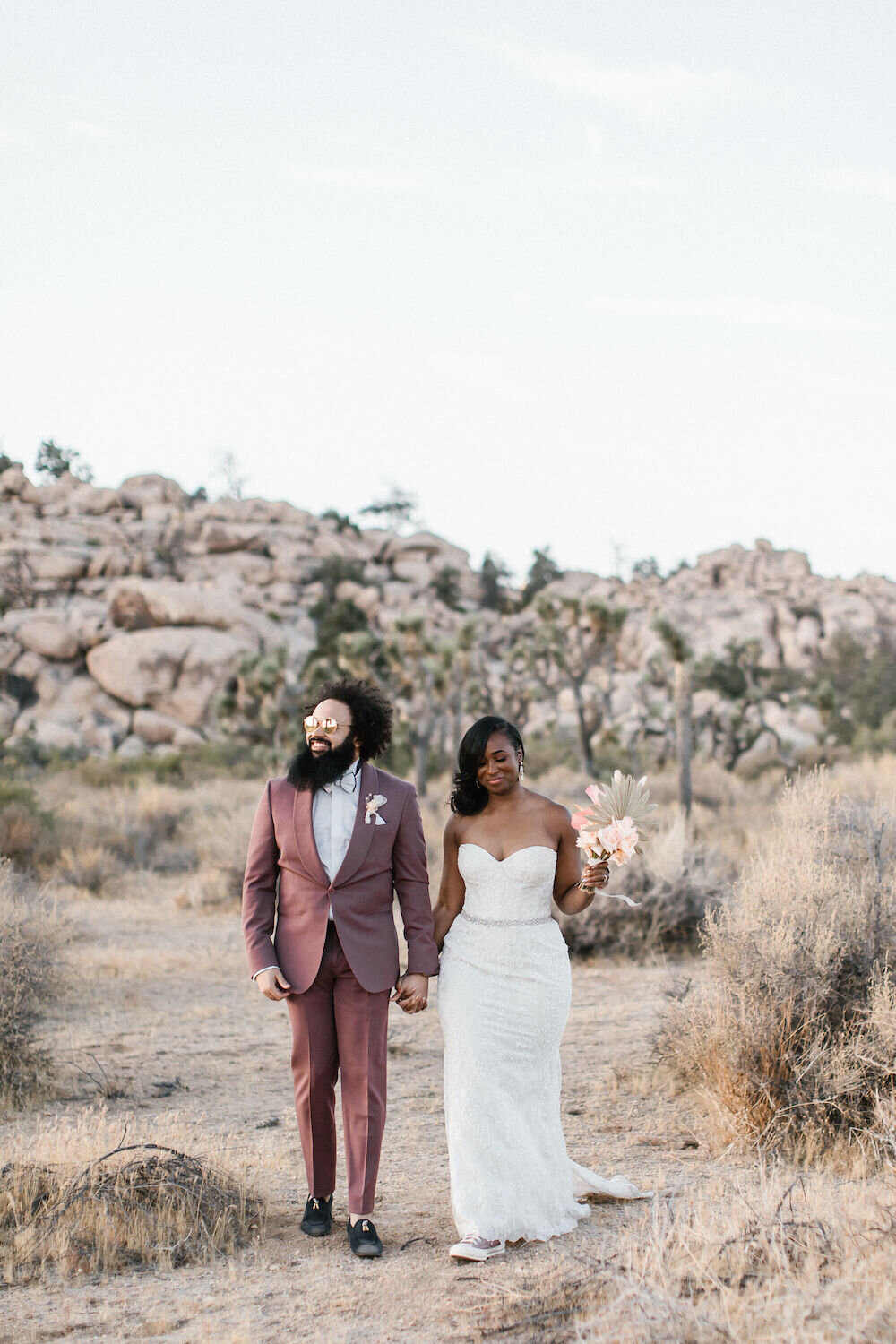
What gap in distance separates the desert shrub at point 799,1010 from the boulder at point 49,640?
4225cm

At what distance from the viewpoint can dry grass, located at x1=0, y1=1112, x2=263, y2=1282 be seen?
166 inches

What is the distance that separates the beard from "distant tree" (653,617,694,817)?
12900 mm

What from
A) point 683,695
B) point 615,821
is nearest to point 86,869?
point 683,695

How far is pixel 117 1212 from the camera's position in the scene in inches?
174

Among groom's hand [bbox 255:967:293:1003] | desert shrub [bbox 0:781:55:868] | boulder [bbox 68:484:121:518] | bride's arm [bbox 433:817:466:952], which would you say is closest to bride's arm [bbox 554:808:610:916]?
bride's arm [bbox 433:817:466:952]

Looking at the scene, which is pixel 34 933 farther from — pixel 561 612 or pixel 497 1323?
pixel 561 612

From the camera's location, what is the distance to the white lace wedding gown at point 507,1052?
14.0ft

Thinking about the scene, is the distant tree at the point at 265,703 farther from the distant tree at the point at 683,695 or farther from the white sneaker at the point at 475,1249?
the white sneaker at the point at 475,1249

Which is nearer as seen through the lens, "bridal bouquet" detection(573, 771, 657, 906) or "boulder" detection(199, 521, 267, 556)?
"bridal bouquet" detection(573, 771, 657, 906)

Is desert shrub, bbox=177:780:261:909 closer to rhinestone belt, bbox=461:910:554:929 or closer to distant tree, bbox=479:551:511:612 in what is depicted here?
rhinestone belt, bbox=461:910:554:929

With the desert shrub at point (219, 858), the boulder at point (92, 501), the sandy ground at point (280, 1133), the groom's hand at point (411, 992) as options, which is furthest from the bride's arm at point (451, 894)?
the boulder at point (92, 501)

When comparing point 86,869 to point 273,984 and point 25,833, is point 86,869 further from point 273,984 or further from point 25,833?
point 273,984

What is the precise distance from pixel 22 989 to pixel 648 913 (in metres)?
5.98

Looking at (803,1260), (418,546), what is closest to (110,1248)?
(803,1260)
